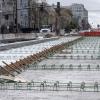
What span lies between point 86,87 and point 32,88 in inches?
55.8

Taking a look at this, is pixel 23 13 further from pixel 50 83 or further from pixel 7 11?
pixel 50 83

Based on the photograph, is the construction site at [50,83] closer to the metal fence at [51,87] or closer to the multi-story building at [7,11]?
the metal fence at [51,87]

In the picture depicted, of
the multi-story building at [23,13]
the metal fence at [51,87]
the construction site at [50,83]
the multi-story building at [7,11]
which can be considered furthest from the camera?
the multi-story building at [23,13]

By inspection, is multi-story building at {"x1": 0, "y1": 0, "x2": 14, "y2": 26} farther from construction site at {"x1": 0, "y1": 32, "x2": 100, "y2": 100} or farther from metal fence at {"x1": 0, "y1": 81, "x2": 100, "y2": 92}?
metal fence at {"x1": 0, "y1": 81, "x2": 100, "y2": 92}

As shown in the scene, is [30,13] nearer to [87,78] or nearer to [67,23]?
[67,23]

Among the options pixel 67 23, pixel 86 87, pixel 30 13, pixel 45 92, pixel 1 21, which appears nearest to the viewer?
pixel 45 92

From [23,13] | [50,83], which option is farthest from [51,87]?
[23,13]

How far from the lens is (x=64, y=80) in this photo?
44.2ft

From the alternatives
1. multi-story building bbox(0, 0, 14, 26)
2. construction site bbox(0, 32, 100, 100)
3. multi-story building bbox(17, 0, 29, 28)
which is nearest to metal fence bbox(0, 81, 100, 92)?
construction site bbox(0, 32, 100, 100)

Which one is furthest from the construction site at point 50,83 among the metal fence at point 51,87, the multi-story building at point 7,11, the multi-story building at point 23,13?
the multi-story building at point 23,13

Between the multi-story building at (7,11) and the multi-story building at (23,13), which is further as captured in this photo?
the multi-story building at (23,13)

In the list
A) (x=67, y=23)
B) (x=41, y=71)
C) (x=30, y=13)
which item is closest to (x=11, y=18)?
(x=30, y=13)

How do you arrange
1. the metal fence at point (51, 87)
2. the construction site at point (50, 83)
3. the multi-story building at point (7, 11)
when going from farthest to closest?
the multi-story building at point (7, 11), the metal fence at point (51, 87), the construction site at point (50, 83)

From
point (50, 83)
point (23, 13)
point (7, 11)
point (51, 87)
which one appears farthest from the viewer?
point (23, 13)
